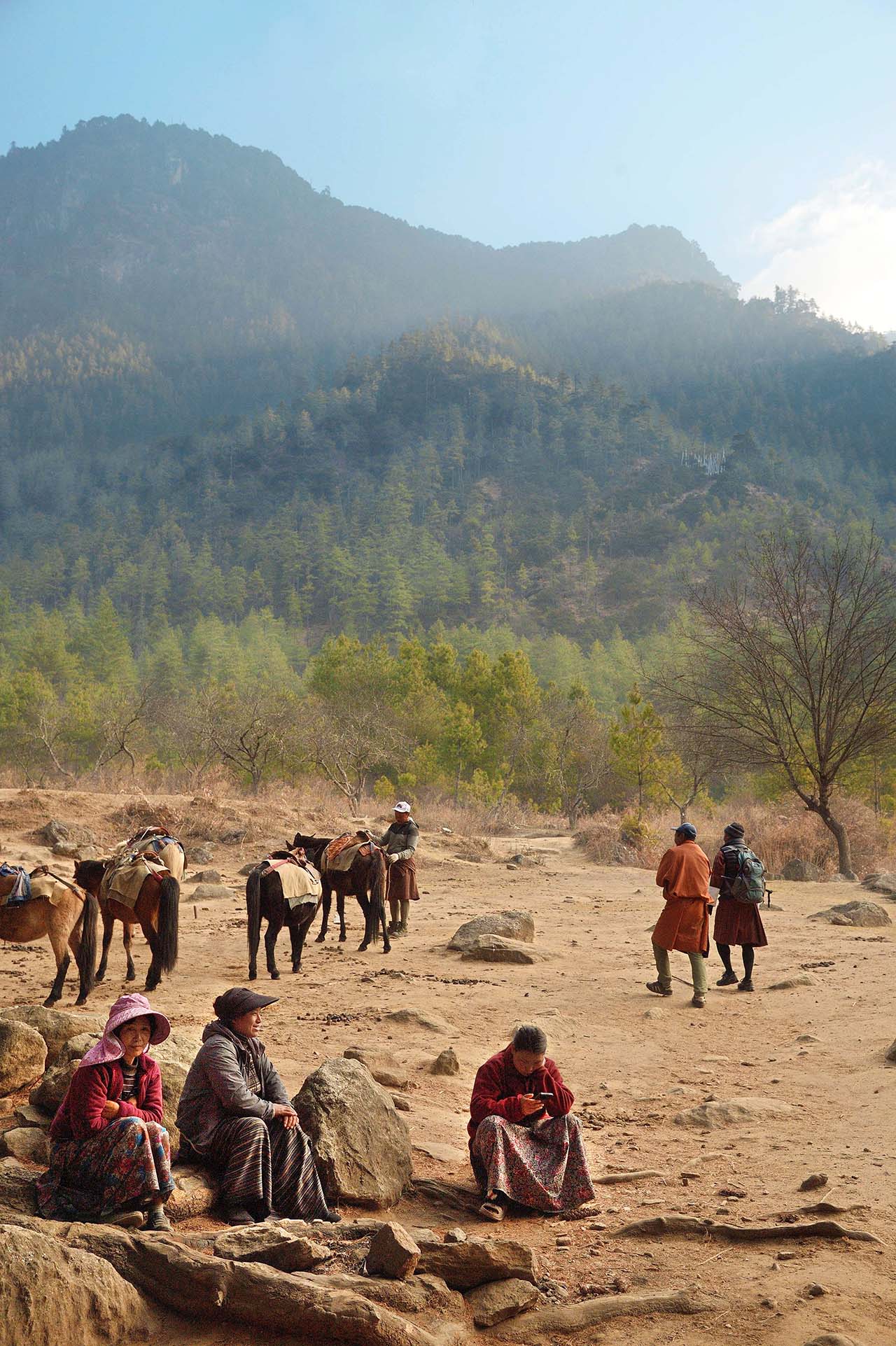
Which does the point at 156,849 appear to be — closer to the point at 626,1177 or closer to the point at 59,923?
the point at 59,923

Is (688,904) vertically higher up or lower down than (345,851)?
lower down

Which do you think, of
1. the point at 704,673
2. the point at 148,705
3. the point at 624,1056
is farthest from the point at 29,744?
the point at 624,1056

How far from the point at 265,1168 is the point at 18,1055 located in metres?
2.07

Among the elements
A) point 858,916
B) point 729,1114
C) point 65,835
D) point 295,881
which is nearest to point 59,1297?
point 729,1114

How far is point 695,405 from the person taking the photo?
15675 centimetres

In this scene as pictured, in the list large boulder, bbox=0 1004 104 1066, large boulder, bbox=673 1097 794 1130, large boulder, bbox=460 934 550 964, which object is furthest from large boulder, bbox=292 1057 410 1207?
large boulder, bbox=460 934 550 964

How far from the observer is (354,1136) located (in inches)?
213

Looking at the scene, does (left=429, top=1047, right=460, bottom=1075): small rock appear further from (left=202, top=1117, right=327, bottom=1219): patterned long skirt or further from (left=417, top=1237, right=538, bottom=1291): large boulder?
(left=417, top=1237, right=538, bottom=1291): large boulder

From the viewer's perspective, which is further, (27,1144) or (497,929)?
(497,929)

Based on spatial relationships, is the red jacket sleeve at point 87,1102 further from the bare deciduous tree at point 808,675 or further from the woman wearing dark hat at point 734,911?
the bare deciduous tree at point 808,675

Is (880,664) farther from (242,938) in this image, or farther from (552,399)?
(552,399)

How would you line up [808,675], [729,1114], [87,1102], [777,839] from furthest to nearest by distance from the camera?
[777,839]
[808,675]
[729,1114]
[87,1102]

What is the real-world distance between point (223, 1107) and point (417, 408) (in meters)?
151

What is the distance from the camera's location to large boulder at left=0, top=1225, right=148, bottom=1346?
11.4 feet
